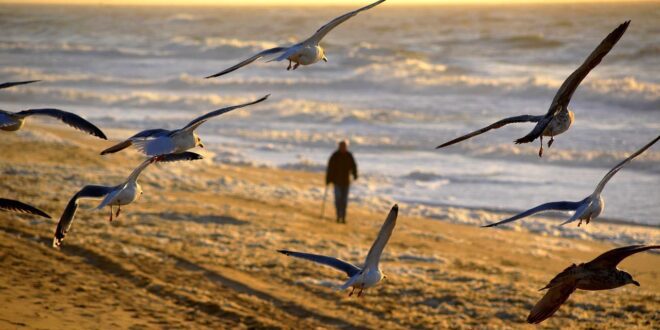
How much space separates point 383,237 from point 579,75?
5.20ft

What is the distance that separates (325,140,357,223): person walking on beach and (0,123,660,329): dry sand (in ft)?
1.36

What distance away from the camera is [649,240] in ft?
46.2

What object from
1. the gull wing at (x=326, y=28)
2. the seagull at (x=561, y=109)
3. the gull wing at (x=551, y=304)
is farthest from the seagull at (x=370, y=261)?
the gull wing at (x=326, y=28)

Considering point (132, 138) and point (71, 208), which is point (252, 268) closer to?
point (71, 208)

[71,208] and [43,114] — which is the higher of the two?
[43,114]

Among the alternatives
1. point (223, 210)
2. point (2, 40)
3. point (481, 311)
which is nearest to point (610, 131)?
point (223, 210)

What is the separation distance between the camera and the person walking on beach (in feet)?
48.6

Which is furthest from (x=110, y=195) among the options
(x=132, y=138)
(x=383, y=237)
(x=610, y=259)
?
(x=610, y=259)

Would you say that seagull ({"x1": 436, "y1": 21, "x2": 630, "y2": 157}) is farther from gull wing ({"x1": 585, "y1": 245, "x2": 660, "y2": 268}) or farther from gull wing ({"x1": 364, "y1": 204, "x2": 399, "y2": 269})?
gull wing ({"x1": 585, "y1": 245, "x2": 660, "y2": 268})

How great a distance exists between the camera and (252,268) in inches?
424

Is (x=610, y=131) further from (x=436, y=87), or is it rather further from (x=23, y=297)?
(x=23, y=297)

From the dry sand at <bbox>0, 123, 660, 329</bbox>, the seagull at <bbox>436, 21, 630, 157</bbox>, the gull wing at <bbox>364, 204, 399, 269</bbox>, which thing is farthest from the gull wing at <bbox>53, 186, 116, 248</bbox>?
the seagull at <bbox>436, 21, 630, 157</bbox>

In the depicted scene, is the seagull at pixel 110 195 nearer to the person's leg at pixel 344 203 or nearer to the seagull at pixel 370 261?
the seagull at pixel 370 261

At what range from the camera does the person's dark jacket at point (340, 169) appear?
1508cm
